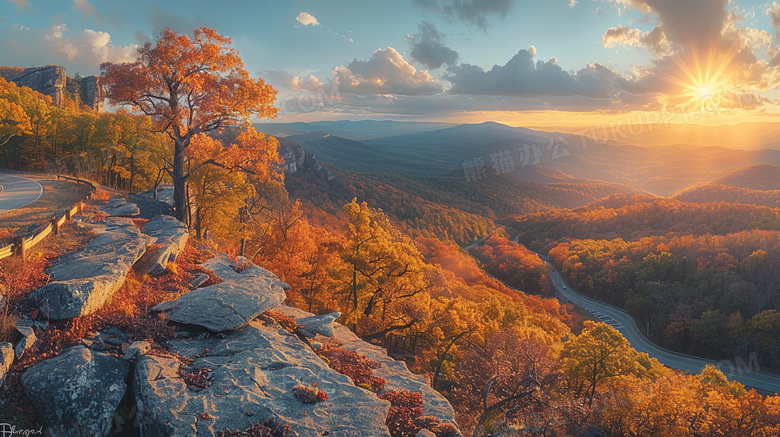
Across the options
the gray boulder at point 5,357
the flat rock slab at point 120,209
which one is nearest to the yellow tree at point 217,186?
the flat rock slab at point 120,209

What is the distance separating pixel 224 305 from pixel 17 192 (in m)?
24.9

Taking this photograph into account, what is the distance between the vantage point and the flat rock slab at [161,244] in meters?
13.3

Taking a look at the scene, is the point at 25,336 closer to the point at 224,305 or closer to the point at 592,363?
the point at 224,305

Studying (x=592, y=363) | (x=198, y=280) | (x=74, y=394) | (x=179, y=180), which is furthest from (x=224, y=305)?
(x=592, y=363)

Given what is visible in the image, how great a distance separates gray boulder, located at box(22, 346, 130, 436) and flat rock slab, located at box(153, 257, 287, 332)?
2926mm

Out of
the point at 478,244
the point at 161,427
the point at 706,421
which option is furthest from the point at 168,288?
the point at 478,244

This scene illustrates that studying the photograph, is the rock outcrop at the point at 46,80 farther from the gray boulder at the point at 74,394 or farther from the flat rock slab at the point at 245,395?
the flat rock slab at the point at 245,395

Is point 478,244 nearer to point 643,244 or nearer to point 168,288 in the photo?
point 643,244

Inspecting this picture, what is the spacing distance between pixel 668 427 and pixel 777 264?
97.7 meters

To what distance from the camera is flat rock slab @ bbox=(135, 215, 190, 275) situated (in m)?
13.3

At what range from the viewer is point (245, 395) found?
27.1 feet

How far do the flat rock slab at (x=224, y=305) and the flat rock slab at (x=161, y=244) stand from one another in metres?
2.45

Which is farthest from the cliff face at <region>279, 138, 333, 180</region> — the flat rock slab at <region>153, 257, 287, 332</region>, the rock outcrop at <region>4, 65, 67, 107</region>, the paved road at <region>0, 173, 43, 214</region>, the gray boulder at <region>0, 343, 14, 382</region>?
the gray boulder at <region>0, 343, 14, 382</region>

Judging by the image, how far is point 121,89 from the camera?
16.2 metres
